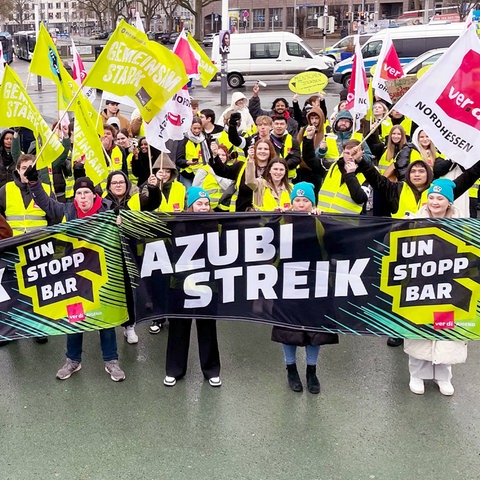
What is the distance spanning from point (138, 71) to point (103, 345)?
2.36 m

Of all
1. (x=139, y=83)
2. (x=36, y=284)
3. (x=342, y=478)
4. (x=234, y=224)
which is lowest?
(x=342, y=478)

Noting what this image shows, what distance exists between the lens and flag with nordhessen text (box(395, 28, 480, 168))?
15.7 feet

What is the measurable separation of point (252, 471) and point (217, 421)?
1.94 feet

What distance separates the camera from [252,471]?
3.83 meters

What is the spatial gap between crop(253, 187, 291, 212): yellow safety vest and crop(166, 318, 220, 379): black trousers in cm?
134

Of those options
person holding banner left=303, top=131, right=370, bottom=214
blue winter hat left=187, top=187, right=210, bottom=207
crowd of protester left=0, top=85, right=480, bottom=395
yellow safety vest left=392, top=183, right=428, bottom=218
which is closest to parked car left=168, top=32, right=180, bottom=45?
crowd of protester left=0, top=85, right=480, bottom=395

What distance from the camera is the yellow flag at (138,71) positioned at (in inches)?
205

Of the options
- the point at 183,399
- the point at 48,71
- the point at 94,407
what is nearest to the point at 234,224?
the point at 183,399

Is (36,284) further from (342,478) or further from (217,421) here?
(342,478)

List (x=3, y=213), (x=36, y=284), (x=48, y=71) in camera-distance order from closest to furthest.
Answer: (x=36, y=284)
(x=3, y=213)
(x=48, y=71)

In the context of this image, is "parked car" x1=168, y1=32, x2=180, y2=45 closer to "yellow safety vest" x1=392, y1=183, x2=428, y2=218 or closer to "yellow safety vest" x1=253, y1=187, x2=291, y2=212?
"yellow safety vest" x1=253, y1=187, x2=291, y2=212

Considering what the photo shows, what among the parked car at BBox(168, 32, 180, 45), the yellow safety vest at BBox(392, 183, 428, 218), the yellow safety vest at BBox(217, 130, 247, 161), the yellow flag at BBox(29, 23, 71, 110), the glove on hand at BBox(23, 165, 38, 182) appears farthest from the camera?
the parked car at BBox(168, 32, 180, 45)

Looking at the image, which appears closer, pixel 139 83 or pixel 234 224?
pixel 234 224

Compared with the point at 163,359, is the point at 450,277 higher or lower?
higher
